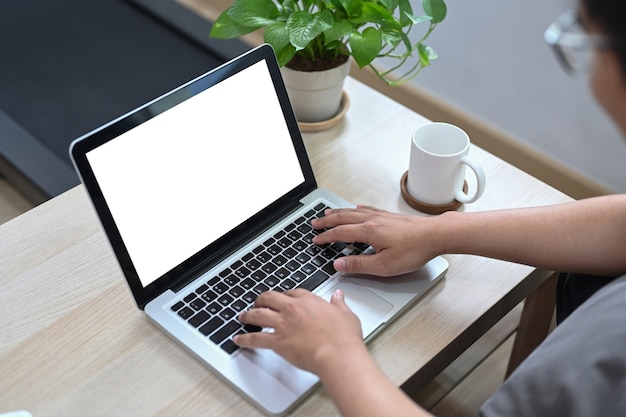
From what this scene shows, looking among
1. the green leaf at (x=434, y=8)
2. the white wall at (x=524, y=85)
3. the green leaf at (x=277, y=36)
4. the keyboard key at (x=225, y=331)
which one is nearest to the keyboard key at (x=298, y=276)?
the keyboard key at (x=225, y=331)

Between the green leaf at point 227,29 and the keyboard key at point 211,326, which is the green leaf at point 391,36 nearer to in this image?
the green leaf at point 227,29

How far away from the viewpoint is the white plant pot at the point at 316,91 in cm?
118

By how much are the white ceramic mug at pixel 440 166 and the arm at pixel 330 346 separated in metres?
0.25

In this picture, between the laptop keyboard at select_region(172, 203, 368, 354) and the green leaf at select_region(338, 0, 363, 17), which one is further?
the green leaf at select_region(338, 0, 363, 17)

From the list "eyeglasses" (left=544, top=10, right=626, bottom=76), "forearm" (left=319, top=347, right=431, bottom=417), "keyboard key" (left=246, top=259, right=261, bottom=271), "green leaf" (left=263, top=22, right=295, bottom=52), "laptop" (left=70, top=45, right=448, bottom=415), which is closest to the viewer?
"eyeglasses" (left=544, top=10, right=626, bottom=76)

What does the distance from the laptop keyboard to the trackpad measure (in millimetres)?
24

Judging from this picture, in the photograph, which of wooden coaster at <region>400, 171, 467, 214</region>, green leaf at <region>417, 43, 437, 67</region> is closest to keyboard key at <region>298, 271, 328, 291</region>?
wooden coaster at <region>400, 171, 467, 214</region>

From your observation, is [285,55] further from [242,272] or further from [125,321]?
[125,321]

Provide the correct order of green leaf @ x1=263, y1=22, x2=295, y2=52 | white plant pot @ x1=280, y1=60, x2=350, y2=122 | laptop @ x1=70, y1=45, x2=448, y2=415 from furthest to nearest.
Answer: white plant pot @ x1=280, y1=60, x2=350, y2=122 → green leaf @ x1=263, y1=22, x2=295, y2=52 → laptop @ x1=70, y1=45, x2=448, y2=415

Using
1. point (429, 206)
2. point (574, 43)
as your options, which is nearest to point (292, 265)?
point (429, 206)

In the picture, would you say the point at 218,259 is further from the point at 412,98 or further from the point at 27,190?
the point at 412,98

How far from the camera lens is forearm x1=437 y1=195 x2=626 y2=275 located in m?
0.93

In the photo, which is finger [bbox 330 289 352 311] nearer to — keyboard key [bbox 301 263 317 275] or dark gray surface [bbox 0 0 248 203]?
keyboard key [bbox 301 263 317 275]

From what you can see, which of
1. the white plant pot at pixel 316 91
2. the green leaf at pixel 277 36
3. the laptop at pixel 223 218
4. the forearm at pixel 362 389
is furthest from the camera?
the white plant pot at pixel 316 91
